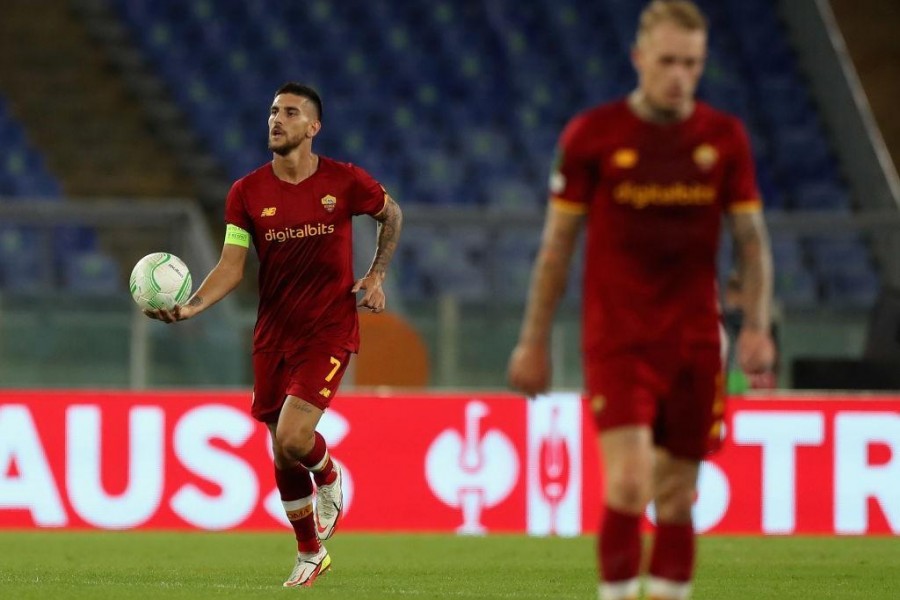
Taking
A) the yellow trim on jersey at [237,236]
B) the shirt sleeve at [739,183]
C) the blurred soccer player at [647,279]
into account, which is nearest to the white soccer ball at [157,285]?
the yellow trim on jersey at [237,236]

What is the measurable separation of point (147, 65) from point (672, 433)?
14.3 meters

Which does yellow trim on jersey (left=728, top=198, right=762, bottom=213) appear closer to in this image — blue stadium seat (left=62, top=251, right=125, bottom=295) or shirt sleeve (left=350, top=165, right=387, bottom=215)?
shirt sleeve (left=350, top=165, right=387, bottom=215)

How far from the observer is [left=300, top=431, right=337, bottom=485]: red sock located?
7887 millimetres

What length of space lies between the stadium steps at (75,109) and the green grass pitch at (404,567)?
7071 millimetres

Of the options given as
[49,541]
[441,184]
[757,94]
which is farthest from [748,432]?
[757,94]

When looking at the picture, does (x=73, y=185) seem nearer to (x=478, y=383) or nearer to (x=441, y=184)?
(x=441, y=184)

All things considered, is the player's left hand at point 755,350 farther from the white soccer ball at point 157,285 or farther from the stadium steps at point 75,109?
the stadium steps at point 75,109

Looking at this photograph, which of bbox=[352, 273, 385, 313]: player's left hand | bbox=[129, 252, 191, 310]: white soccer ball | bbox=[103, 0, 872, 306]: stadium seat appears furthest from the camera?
bbox=[103, 0, 872, 306]: stadium seat

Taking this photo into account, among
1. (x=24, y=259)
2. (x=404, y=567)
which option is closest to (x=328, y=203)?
(x=404, y=567)

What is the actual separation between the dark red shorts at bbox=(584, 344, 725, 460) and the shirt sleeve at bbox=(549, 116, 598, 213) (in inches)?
17.5

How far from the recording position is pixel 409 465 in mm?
11789

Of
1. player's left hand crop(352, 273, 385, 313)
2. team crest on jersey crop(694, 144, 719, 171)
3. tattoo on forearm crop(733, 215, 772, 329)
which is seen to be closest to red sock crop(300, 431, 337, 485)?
player's left hand crop(352, 273, 385, 313)

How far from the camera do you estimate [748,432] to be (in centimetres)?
1170

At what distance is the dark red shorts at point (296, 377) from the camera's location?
7762mm
